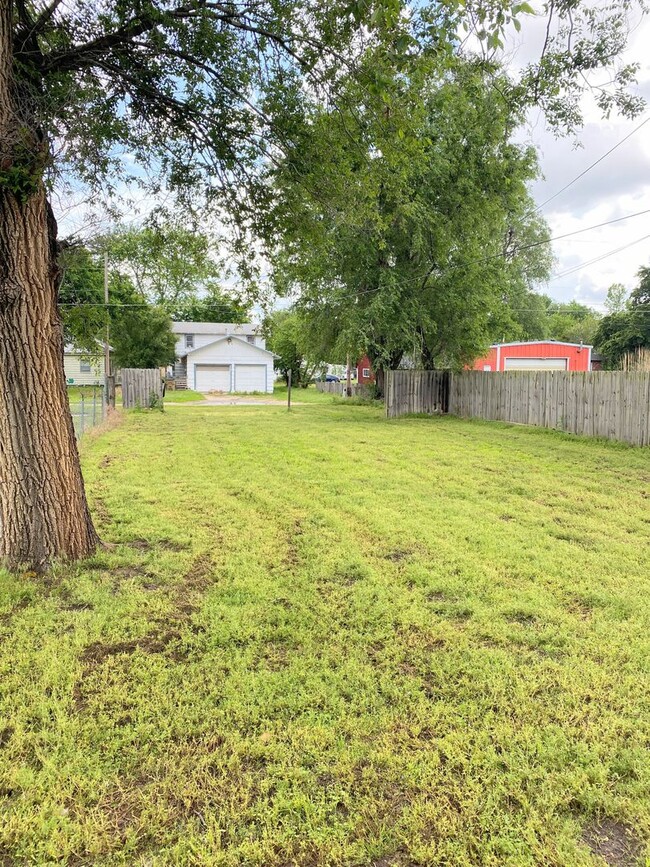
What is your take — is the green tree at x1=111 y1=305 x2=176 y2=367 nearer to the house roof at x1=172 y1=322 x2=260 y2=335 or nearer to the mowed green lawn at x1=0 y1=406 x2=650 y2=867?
the house roof at x1=172 y1=322 x2=260 y2=335

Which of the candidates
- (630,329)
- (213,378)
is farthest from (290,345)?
(630,329)

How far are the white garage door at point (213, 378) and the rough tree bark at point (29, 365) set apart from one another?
1169 inches

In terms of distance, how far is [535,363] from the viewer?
26.1 meters

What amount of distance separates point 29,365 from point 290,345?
32752 millimetres

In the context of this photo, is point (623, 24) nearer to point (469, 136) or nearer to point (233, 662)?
point (233, 662)

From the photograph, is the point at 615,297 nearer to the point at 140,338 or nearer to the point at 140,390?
the point at 140,338

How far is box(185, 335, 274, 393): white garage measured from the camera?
32719 mm

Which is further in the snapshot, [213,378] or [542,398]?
[213,378]

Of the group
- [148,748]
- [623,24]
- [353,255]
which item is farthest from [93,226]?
[353,255]

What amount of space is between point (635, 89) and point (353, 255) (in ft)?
36.6

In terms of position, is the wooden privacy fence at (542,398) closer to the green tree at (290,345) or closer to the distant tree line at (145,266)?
the green tree at (290,345)

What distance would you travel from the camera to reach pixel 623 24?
141 inches

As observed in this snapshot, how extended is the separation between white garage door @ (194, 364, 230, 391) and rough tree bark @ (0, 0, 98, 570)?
97.4 ft

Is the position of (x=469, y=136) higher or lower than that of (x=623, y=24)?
higher
